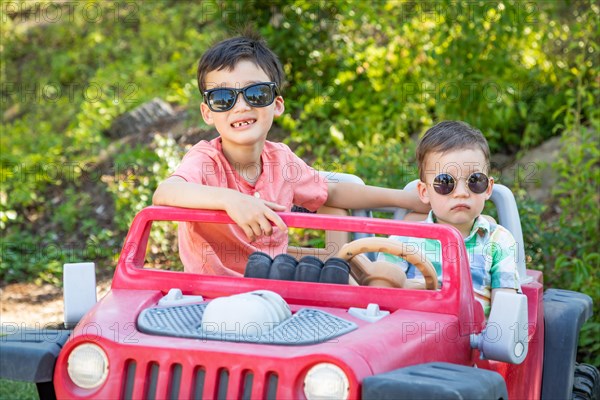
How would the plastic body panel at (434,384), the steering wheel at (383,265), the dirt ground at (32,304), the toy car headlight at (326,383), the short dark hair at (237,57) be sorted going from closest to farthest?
1. the plastic body panel at (434,384)
2. the toy car headlight at (326,383)
3. the steering wheel at (383,265)
4. the short dark hair at (237,57)
5. the dirt ground at (32,304)

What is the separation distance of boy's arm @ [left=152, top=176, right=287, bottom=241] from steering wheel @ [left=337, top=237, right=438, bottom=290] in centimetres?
25

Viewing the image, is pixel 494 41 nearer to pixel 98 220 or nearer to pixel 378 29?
pixel 378 29

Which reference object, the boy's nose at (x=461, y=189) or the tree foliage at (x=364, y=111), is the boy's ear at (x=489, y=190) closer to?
the boy's nose at (x=461, y=189)

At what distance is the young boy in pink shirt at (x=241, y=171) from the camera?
3453 millimetres

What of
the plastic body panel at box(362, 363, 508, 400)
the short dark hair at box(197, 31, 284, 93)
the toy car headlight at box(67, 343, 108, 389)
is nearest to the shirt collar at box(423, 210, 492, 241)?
the short dark hair at box(197, 31, 284, 93)

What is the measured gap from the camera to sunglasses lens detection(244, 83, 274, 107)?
3.46 metres

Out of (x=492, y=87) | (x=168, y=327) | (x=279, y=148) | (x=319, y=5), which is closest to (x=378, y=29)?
(x=319, y=5)

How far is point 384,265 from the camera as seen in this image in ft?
10.2

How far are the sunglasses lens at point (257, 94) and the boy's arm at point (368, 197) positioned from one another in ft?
2.09

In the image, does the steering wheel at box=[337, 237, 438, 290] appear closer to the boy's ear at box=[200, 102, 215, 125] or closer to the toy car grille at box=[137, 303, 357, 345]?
the toy car grille at box=[137, 303, 357, 345]

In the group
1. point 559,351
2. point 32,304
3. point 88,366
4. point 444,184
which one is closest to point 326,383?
point 88,366

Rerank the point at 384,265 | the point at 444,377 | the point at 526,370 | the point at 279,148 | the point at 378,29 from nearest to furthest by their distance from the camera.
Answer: the point at 444,377 < the point at 384,265 < the point at 526,370 < the point at 279,148 < the point at 378,29

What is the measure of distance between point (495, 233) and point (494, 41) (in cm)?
337

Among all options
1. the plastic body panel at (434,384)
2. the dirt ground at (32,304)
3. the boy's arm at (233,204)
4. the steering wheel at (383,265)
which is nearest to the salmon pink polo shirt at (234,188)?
the boy's arm at (233,204)
